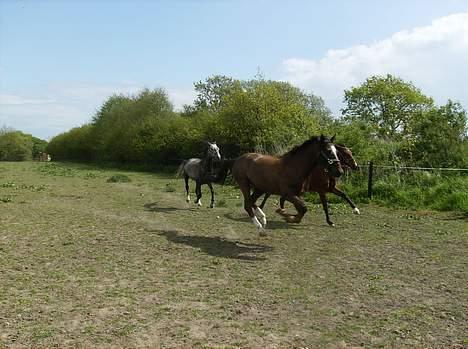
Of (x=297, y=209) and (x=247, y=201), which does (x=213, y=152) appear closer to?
(x=247, y=201)

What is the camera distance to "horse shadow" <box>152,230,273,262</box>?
7.53 metres

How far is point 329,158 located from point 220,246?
102 inches

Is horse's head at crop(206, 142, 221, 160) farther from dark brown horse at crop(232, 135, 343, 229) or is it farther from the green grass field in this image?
dark brown horse at crop(232, 135, 343, 229)

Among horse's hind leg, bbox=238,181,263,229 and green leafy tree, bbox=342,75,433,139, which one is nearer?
horse's hind leg, bbox=238,181,263,229

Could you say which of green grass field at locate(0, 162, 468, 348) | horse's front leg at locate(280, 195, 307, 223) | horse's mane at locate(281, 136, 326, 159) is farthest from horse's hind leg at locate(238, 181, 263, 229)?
horse's mane at locate(281, 136, 326, 159)

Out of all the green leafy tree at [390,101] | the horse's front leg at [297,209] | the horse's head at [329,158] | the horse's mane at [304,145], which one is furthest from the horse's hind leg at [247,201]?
the green leafy tree at [390,101]

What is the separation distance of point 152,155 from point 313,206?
28.5 m

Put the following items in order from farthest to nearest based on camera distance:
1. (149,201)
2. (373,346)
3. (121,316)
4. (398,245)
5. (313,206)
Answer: (149,201) < (313,206) < (398,245) < (121,316) < (373,346)

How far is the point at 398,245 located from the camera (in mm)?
8453

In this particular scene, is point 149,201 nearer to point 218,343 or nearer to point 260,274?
point 260,274

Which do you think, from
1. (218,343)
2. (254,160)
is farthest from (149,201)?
(218,343)

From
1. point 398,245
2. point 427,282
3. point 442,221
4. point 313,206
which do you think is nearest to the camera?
point 427,282

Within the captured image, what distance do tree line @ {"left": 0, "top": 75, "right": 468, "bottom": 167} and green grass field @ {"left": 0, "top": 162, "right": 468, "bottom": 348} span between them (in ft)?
26.0

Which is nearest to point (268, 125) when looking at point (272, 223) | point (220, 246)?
point (272, 223)
